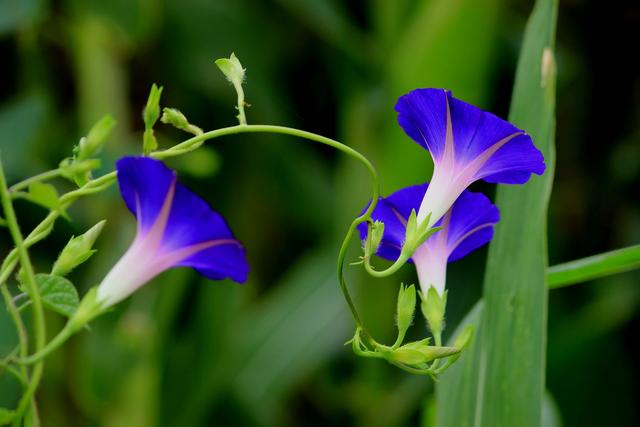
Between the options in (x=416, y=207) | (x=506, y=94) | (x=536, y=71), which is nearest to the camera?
(x=416, y=207)

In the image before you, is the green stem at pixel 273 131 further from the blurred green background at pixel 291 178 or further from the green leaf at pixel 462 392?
the blurred green background at pixel 291 178

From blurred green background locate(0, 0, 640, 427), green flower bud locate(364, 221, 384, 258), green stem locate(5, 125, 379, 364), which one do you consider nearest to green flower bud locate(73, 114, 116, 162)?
green stem locate(5, 125, 379, 364)

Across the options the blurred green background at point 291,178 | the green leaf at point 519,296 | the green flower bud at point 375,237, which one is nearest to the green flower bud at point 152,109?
the green flower bud at point 375,237

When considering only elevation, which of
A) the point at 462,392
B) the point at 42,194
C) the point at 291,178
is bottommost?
the point at 462,392

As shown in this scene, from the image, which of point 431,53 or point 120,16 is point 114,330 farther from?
point 431,53

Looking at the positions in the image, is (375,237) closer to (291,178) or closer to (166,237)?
(166,237)

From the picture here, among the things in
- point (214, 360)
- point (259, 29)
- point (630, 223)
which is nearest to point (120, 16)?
point (259, 29)

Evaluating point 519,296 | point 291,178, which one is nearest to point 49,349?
point 519,296
